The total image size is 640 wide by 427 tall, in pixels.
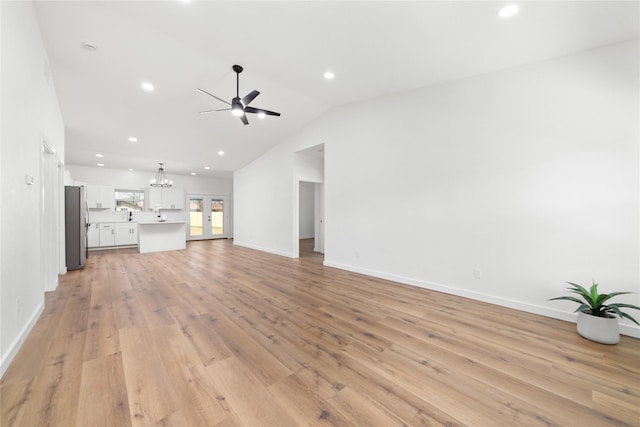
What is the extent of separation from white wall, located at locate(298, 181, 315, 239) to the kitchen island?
4.86 meters

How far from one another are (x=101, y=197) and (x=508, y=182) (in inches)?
438

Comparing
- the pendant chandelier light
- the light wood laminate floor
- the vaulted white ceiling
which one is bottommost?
the light wood laminate floor

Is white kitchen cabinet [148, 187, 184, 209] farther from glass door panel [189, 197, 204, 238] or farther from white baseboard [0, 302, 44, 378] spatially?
white baseboard [0, 302, 44, 378]

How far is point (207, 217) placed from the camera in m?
11.0

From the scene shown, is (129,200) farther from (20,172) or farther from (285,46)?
(285,46)

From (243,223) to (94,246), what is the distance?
487 cm

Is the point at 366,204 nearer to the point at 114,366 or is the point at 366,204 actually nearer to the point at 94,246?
the point at 114,366

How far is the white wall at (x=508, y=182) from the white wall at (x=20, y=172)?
4.39 meters

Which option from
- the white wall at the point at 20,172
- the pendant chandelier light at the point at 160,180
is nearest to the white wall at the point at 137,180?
the pendant chandelier light at the point at 160,180

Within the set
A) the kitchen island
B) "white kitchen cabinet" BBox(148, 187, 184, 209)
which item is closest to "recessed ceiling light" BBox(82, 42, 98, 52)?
the kitchen island

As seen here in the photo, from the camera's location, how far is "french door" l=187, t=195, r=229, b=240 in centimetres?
1066

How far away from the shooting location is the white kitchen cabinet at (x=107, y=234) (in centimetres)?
812

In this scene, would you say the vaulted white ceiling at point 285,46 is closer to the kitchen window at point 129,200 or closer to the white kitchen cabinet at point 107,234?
the white kitchen cabinet at point 107,234

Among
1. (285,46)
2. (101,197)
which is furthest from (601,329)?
(101,197)
